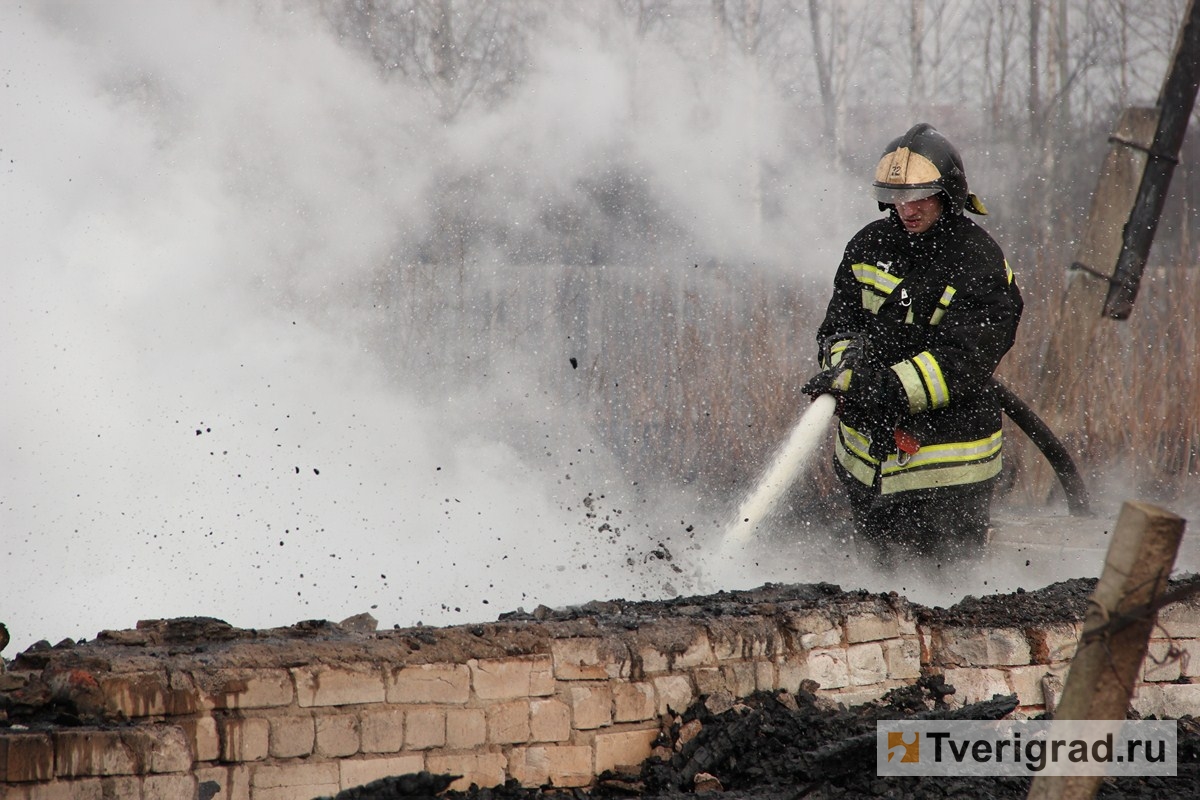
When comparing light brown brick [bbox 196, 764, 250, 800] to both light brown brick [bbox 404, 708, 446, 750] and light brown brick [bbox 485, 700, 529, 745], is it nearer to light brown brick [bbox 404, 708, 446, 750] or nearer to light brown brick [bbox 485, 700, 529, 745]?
light brown brick [bbox 404, 708, 446, 750]

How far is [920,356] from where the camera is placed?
549 centimetres

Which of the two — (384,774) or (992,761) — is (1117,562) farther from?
(384,774)

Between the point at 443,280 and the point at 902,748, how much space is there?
5.65 m

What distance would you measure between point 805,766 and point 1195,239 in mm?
8267

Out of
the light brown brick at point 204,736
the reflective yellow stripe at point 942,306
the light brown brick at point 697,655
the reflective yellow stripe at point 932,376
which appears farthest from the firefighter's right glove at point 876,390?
the light brown brick at point 204,736

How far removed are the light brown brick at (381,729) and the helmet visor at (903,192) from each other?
345cm

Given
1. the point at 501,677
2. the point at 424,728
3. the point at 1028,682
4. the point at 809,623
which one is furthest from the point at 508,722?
the point at 1028,682

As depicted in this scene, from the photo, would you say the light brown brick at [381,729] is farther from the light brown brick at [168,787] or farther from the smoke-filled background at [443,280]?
the smoke-filled background at [443,280]

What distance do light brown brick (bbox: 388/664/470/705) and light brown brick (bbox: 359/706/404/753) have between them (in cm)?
5

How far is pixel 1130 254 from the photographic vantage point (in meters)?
8.83

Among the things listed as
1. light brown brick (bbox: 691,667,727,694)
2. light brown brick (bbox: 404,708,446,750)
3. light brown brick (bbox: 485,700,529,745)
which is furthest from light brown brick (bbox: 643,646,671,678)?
light brown brick (bbox: 404,708,446,750)

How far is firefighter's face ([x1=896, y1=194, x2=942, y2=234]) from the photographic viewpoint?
223 inches

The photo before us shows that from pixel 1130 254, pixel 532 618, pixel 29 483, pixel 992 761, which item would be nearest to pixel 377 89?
pixel 29 483

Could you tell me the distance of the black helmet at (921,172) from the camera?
5613 millimetres
